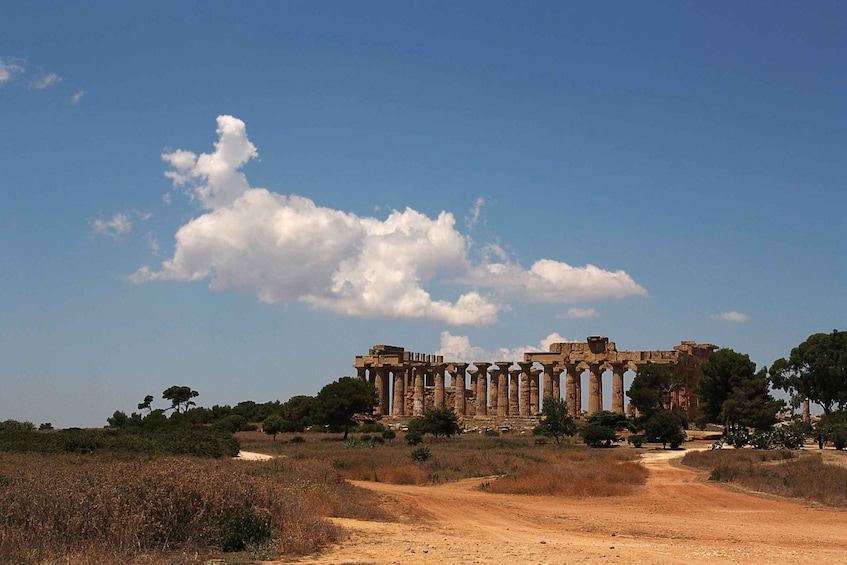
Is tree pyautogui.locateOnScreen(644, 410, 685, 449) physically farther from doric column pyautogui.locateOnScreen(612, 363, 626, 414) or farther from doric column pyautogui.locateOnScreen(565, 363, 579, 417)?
doric column pyautogui.locateOnScreen(565, 363, 579, 417)

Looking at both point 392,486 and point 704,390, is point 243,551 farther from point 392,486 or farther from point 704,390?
point 704,390

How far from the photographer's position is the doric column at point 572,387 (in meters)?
74.6

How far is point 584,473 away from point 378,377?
5550 cm

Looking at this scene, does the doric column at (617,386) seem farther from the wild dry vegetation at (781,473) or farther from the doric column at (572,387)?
the wild dry vegetation at (781,473)

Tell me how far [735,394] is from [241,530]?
4955 cm

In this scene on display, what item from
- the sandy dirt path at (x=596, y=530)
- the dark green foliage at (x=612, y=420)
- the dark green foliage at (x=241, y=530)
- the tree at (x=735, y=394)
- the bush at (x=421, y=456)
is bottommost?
the sandy dirt path at (x=596, y=530)

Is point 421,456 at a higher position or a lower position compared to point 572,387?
lower

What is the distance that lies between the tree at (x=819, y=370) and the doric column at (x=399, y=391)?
1453 inches

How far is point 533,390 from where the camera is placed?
264ft

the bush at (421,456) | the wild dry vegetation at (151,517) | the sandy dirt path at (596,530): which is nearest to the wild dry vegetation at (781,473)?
the sandy dirt path at (596,530)

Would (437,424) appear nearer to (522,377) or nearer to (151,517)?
(522,377)

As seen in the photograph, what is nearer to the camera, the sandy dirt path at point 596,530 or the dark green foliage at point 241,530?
the dark green foliage at point 241,530

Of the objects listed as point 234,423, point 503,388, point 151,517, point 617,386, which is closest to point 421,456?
point 151,517

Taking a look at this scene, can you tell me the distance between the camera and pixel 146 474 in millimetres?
13852
